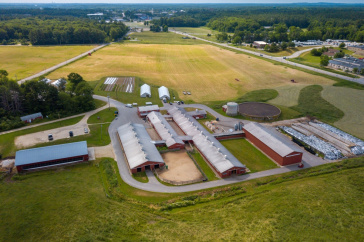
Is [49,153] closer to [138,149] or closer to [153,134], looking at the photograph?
[138,149]

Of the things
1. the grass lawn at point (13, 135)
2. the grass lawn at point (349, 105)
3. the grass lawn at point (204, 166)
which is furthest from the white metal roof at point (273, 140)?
the grass lawn at point (13, 135)

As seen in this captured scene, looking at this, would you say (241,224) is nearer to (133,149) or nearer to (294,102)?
(133,149)

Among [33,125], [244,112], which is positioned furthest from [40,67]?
[244,112]

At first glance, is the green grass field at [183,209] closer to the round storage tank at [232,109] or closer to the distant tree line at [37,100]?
the round storage tank at [232,109]

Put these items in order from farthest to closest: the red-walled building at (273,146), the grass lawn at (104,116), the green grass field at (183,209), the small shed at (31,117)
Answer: the grass lawn at (104,116)
the small shed at (31,117)
the red-walled building at (273,146)
the green grass field at (183,209)

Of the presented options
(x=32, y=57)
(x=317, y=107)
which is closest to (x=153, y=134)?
(x=317, y=107)
